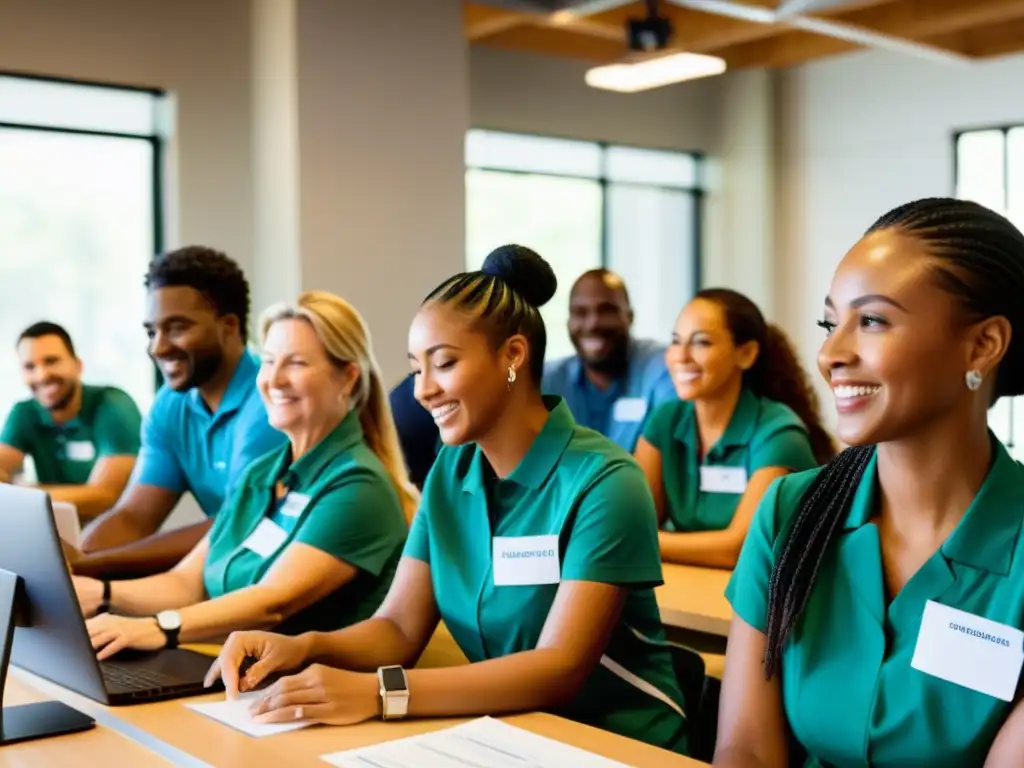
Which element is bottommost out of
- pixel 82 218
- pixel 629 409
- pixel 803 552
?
pixel 803 552

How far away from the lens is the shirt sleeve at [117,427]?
200 inches

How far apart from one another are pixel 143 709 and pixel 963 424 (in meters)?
1.28

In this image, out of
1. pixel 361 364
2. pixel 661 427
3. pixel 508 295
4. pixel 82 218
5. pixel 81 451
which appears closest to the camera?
pixel 508 295

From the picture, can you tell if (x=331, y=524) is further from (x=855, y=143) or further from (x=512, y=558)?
(x=855, y=143)

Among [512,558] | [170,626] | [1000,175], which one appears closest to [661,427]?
[512,558]

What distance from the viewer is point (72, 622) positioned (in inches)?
69.4

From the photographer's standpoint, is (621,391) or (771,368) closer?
(771,368)

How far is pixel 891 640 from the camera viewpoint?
1.52 meters

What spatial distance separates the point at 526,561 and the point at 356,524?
0.49 m

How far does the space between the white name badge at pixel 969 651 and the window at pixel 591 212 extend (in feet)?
20.7

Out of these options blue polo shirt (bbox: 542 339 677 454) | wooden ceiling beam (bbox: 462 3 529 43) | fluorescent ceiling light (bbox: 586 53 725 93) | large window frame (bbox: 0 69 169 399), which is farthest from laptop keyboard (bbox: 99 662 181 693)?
wooden ceiling beam (bbox: 462 3 529 43)

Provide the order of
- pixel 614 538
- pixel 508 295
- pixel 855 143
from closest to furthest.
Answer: pixel 614 538 → pixel 508 295 → pixel 855 143

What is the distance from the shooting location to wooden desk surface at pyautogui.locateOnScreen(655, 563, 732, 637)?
2.77 metres

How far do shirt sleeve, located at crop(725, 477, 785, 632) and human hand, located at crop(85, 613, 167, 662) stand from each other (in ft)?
3.67
